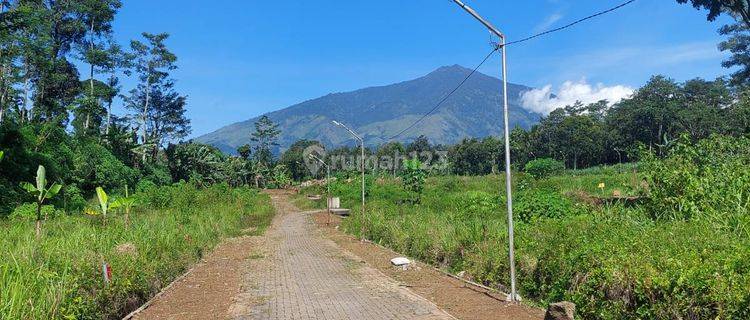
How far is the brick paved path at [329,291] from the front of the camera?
854 centimetres

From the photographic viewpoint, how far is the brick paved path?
336 inches

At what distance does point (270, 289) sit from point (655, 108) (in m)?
70.5

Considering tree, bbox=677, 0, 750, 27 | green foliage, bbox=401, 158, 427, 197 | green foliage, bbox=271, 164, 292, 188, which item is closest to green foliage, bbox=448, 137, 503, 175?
green foliage, bbox=271, 164, 292, 188

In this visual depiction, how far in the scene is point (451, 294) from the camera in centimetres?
991

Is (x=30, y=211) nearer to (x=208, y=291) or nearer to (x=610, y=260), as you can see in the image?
(x=208, y=291)

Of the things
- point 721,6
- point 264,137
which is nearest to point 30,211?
point 721,6

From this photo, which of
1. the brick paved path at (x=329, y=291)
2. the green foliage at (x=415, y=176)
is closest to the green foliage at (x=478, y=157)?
the green foliage at (x=415, y=176)

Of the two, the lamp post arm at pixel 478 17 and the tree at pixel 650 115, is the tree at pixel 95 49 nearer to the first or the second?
the lamp post arm at pixel 478 17

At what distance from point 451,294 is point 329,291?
99.3 inches

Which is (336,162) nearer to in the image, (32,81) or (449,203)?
(32,81)

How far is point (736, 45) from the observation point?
1804 inches

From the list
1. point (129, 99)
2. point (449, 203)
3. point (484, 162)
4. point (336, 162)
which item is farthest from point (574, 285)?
point (336, 162)

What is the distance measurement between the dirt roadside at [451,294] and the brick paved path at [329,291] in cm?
32

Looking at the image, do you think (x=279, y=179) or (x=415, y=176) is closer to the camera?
(x=415, y=176)
